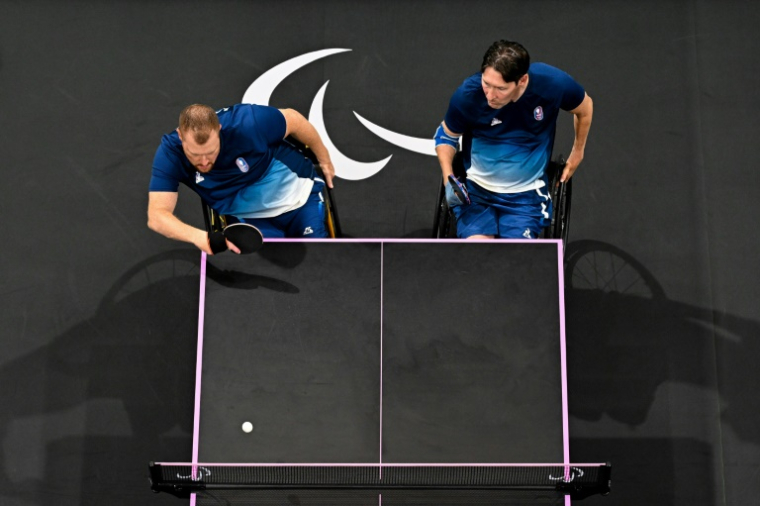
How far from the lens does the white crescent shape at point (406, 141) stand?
16.5 ft

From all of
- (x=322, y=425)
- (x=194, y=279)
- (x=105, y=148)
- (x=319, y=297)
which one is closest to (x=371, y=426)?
(x=322, y=425)

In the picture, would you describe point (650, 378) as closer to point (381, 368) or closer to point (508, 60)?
point (381, 368)

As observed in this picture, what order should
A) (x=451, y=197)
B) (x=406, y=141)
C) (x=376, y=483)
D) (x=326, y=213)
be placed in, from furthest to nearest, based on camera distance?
(x=406, y=141)
(x=326, y=213)
(x=451, y=197)
(x=376, y=483)

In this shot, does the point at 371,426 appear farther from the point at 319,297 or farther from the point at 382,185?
the point at 382,185

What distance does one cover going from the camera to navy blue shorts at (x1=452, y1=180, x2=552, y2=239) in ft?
13.8

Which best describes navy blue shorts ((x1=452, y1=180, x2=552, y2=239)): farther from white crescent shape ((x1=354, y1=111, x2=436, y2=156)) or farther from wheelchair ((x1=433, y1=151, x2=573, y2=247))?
white crescent shape ((x1=354, y1=111, x2=436, y2=156))

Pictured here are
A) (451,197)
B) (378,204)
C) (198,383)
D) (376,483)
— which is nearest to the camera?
(376,483)

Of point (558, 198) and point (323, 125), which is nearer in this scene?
point (558, 198)

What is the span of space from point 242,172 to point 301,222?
379 millimetres

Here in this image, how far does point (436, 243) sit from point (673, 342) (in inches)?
56.2

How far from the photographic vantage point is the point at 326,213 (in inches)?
171

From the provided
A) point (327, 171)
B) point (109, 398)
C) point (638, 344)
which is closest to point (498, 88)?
point (327, 171)

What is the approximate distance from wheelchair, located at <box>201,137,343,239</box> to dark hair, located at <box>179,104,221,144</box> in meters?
0.57

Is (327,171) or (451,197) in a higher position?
(327,171)
